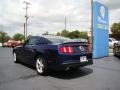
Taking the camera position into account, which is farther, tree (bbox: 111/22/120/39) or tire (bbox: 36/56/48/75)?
tree (bbox: 111/22/120/39)

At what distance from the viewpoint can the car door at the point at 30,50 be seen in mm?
7701

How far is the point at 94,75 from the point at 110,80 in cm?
85

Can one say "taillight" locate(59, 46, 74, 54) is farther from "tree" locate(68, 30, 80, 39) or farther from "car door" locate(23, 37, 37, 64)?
"tree" locate(68, 30, 80, 39)

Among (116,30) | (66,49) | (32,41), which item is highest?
(116,30)

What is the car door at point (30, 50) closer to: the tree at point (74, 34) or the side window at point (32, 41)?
the side window at point (32, 41)

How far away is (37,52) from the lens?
7.32 meters

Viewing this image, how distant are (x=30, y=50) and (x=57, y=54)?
1914 millimetres

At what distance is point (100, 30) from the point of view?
12.7 m

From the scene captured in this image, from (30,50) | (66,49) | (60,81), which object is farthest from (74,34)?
(60,81)

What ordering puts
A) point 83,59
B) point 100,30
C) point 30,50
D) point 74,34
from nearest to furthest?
point 83,59 → point 30,50 → point 100,30 → point 74,34

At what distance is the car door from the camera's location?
770cm

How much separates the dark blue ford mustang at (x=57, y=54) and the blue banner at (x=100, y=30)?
203 inches

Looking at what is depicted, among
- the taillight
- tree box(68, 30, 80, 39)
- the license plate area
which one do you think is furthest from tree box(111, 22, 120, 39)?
the taillight

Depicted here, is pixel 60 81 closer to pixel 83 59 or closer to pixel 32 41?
pixel 83 59
